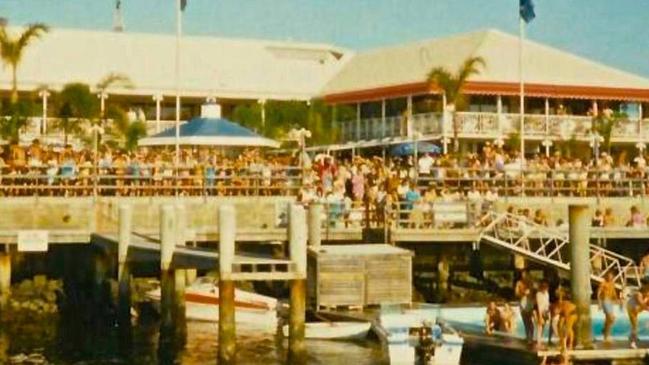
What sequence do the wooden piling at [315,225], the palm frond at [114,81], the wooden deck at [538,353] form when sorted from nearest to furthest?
the wooden deck at [538,353] < the wooden piling at [315,225] < the palm frond at [114,81]

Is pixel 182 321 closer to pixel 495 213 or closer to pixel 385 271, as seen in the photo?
pixel 385 271

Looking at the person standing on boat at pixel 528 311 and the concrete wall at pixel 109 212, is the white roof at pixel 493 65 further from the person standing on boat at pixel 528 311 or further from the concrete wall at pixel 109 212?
the person standing on boat at pixel 528 311

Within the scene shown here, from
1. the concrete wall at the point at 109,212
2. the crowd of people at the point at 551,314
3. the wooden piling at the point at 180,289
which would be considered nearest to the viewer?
the crowd of people at the point at 551,314

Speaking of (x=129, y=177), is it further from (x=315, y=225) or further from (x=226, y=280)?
(x=226, y=280)

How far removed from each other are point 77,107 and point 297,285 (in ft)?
89.5

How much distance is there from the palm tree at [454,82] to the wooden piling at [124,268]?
22347 mm

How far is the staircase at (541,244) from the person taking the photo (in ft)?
94.8

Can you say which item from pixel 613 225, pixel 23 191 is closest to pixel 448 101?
pixel 613 225

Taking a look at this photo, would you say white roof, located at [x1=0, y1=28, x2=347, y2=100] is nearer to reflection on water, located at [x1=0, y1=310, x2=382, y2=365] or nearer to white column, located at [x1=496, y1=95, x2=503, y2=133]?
white column, located at [x1=496, y1=95, x2=503, y2=133]

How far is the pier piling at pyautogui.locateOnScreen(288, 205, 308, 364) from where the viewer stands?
22.1m

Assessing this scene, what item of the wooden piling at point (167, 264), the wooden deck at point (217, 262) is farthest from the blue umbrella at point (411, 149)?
the wooden piling at point (167, 264)

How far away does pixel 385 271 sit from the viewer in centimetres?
2636

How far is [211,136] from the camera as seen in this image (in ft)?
105

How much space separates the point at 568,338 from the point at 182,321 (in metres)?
8.93
